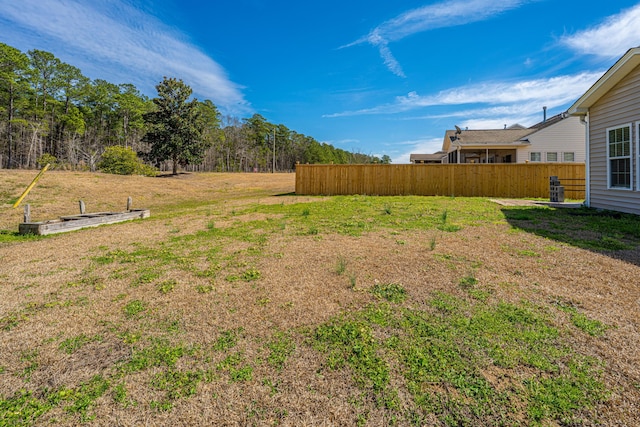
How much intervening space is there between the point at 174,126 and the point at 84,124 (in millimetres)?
21241

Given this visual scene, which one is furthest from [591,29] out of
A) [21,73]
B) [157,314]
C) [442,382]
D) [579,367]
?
[21,73]

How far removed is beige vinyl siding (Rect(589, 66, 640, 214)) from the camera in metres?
7.23

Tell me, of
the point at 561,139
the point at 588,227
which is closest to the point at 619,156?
the point at 588,227

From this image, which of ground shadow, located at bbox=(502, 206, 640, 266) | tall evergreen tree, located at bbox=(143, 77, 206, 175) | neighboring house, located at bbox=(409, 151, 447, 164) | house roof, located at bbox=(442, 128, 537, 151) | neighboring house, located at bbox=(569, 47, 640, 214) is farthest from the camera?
neighboring house, located at bbox=(409, 151, 447, 164)

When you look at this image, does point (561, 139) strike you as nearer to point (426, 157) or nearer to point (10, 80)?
point (426, 157)

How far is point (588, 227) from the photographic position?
627cm

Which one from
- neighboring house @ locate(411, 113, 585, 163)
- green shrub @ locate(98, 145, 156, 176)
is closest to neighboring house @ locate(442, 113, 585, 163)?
neighboring house @ locate(411, 113, 585, 163)

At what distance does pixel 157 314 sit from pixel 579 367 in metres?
3.57

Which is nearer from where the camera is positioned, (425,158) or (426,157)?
(425,158)

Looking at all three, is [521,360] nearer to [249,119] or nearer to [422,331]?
[422,331]

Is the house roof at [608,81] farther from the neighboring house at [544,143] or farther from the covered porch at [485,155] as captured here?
the covered porch at [485,155]

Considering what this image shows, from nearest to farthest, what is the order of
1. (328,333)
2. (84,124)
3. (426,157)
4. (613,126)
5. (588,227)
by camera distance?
(328,333), (588,227), (613,126), (426,157), (84,124)

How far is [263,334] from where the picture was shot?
259 cm

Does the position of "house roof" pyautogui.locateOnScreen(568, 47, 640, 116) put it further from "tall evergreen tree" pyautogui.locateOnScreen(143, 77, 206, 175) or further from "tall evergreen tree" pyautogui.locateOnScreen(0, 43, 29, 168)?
"tall evergreen tree" pyautogui.locateOnScreen(0, 43, 29, 168)
